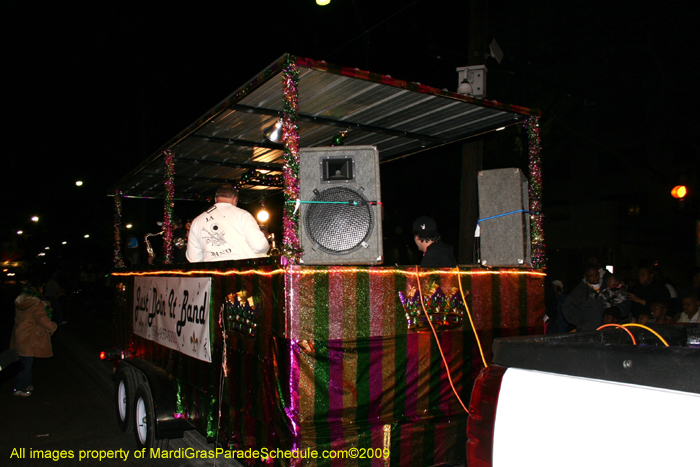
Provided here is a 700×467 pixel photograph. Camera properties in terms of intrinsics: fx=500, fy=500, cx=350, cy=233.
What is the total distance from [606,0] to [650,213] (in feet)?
72.3

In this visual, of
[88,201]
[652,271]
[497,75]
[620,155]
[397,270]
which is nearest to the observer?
[397,270]

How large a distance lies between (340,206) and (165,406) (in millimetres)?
2559

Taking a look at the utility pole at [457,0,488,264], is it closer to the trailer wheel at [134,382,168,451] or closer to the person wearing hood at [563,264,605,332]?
the person wearing hood at [563,264,605,332]

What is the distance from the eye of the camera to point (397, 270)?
3508 millimetres

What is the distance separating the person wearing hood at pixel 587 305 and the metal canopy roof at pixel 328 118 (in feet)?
10.4

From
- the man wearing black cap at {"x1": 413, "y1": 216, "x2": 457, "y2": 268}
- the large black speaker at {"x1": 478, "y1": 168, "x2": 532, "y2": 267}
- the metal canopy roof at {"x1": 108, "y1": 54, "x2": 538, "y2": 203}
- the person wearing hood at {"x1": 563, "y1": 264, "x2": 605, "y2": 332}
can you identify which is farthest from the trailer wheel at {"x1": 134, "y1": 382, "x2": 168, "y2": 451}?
the person wearing hood at {"x1": 563, "y1": 264, "x2": 605, "y2": 332}

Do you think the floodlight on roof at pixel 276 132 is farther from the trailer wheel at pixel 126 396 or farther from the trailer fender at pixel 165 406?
the trailer wheel at pixel 126 396

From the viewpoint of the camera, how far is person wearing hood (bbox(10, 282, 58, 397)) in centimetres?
800

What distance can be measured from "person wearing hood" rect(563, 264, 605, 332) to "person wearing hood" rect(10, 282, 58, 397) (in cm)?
790

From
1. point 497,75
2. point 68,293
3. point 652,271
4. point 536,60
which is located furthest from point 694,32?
point 68,293

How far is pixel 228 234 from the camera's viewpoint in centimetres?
448

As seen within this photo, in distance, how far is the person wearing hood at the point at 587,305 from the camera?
6.80m

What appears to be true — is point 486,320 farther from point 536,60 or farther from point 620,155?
point 620,155

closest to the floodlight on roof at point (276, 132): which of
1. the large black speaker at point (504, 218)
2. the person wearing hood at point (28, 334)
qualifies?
the large black speaker at point (504, 218)
